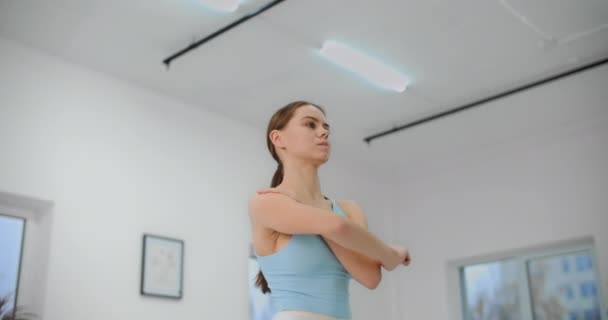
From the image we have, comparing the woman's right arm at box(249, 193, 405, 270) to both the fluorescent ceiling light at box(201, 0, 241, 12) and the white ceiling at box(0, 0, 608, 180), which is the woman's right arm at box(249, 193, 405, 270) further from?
the white ceiling at box(0, 0, 608, 180)

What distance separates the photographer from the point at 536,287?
7.31 m

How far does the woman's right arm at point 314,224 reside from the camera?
5.19 ft

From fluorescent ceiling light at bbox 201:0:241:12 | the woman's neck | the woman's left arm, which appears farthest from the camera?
fluorescent ceiling light at bbox 201:0:241:12

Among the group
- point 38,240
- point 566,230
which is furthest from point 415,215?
point 38,240

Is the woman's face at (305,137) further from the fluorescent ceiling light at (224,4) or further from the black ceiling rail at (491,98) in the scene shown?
the black ceiling rail at (491,98)

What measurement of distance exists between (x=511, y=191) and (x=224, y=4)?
13.4 ft

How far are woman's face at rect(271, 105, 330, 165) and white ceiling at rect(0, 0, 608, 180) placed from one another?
3.09 m

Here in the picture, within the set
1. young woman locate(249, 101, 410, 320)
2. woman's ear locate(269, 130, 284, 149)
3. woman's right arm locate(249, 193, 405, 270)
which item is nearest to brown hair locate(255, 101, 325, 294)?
woman's ear locate(269, 130, 284, 149)

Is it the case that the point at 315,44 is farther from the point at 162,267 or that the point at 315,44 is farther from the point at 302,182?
the point at 302,182

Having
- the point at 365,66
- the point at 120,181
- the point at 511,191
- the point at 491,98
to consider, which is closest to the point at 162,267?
the point at 120,181

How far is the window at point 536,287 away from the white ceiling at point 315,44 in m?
2.00

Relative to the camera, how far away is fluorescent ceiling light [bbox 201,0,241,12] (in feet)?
15.4

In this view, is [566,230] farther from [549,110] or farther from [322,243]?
[322,243]

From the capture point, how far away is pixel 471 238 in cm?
764
